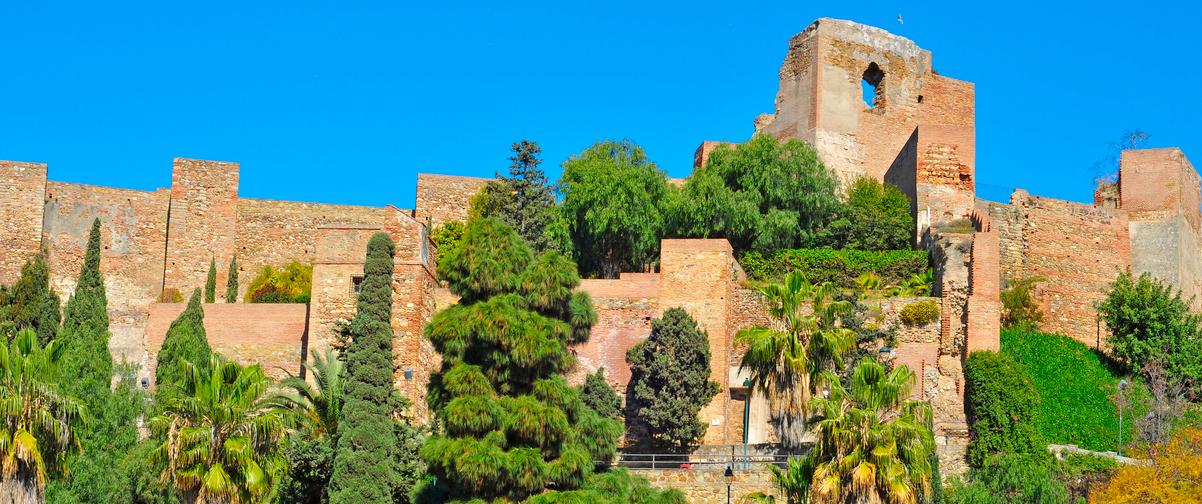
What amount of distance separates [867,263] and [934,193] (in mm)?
3536

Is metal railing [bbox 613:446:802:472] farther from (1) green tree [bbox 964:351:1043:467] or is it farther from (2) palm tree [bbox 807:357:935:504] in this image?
(1) green tree [bbox 964:351:1043:467]

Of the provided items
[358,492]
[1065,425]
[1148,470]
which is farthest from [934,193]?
[358,492]

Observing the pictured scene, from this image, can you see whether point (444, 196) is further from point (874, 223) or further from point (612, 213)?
point (874, 223)

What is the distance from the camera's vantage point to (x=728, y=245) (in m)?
39.4

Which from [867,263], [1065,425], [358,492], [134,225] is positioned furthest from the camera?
[134,225]

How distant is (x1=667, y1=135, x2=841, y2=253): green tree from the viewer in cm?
4344

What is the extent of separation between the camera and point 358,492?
29.2 metres

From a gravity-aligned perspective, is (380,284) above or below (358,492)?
above

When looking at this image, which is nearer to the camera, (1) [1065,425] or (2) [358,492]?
(2) [358,492]

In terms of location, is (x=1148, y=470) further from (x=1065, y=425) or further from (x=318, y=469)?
(x=318, y=469)

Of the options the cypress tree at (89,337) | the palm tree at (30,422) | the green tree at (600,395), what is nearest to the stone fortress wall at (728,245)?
the cypress tree at (89,337)

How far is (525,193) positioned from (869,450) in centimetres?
2087

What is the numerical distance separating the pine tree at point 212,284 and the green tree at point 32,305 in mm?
3992

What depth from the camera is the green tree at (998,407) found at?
35875 millimetres
